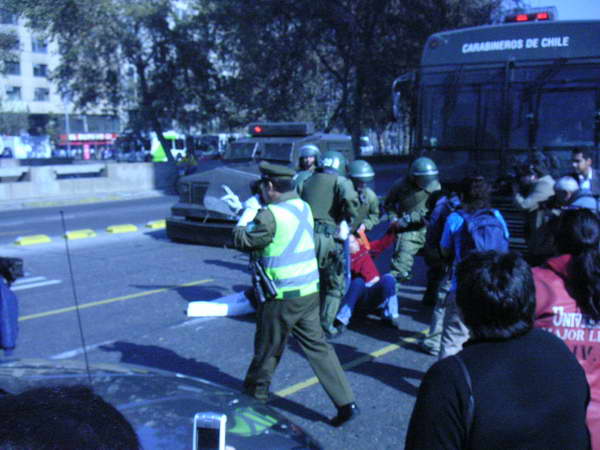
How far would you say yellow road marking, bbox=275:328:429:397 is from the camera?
4.91 meters

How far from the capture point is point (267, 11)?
1065 inches

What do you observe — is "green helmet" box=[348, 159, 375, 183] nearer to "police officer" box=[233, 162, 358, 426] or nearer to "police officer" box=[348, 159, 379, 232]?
"police officer" box=[348, 159, 379, 232]

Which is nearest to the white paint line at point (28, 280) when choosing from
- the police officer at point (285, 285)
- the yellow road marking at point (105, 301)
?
the yellow road marking at point (105, 301)

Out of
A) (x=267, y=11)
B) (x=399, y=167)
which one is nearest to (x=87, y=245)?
(x=267, y=11)

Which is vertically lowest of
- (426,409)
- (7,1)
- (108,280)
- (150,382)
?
(108,280)

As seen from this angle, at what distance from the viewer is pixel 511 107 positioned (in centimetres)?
848

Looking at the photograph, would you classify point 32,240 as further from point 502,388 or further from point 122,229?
point 502,388

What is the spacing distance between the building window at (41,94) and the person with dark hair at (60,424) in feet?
226

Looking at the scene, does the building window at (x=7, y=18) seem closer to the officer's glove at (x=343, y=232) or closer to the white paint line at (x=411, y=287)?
the officer's glove at (x=343, y=232)

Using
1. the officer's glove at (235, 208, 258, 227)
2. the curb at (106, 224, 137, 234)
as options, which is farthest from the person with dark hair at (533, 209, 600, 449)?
the curb at (106, 224, 137, 234)

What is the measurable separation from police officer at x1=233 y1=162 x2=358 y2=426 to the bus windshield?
17.4 feet

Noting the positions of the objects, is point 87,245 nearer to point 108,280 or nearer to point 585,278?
point 108,280

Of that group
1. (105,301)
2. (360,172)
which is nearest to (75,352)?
(105,301)

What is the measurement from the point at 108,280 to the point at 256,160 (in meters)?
4.20
